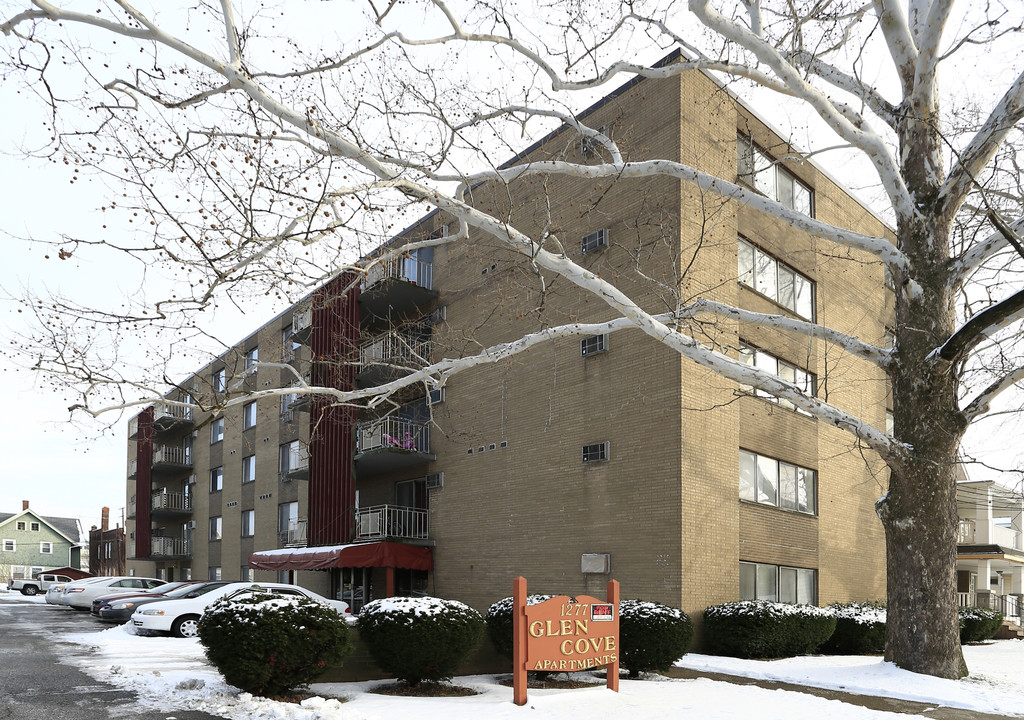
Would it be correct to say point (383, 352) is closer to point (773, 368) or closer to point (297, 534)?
point (297, 534)

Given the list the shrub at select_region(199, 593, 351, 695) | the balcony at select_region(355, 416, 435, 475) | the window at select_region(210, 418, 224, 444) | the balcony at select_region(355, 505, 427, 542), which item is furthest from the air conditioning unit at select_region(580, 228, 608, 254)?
the window at select_region(210, 418, 224, 444)

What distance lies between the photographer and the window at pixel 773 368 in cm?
1962

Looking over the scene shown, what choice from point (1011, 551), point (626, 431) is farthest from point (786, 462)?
point (1011, 551)

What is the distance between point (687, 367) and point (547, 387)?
413cm

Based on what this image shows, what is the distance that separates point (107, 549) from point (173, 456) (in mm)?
31263

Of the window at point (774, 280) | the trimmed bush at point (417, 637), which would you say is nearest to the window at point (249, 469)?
the window at point (774, 280)

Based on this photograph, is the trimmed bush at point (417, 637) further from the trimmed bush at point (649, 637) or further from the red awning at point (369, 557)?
the red awning at point (369, 557)

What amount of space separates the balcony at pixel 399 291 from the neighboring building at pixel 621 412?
0.29ft

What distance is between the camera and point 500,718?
30.8ft

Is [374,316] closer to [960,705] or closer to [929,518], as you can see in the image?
[929,518]

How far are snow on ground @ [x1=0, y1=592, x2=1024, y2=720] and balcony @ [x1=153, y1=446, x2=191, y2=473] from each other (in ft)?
102

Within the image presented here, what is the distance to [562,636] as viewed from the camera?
10.8 meters

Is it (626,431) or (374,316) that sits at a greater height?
(374,316)

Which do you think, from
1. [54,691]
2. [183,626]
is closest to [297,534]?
[183,626]
